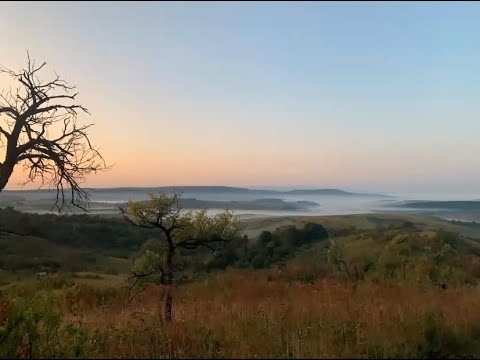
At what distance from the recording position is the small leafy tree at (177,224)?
10.7m

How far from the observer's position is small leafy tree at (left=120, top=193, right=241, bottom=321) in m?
10.7

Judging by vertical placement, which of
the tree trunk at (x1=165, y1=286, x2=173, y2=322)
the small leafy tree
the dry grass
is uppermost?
the small leafy tree

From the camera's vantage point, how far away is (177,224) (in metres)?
11.0

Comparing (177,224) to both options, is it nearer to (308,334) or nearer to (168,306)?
(168,306)

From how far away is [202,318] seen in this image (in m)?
8.06

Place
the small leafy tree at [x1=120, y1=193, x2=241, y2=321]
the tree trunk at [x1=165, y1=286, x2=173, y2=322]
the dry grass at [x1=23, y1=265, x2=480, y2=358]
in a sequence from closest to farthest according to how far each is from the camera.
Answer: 1. the dry grass at [x1=23, y1=265, x2=480, y2=358]
2. the tree trunk at [x1=165, y1=286, x2=173, y2=322]
3. the small leafy tree at [x1=120, y1=193, x2=241, y2=321]

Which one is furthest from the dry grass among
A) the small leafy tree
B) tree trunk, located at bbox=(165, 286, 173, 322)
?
the small leafy tree

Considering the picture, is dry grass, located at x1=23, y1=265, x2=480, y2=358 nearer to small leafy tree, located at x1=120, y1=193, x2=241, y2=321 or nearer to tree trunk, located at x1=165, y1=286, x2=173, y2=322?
tree trunk, located at x1=165, y1=286, x2=173, y2=322

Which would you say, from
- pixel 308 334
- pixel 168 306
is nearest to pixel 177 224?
pixel 168 306

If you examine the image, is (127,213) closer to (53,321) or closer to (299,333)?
(53,321)

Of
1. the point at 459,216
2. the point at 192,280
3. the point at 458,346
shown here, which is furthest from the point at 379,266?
the point at 459,216

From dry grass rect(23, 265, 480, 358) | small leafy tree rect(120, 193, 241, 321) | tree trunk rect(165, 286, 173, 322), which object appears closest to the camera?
dry grass rect(23, 265, 480, 358)

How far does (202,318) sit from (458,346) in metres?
3.98

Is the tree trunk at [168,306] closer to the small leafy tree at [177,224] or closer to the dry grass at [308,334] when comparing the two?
the dry grass at [308,334]
